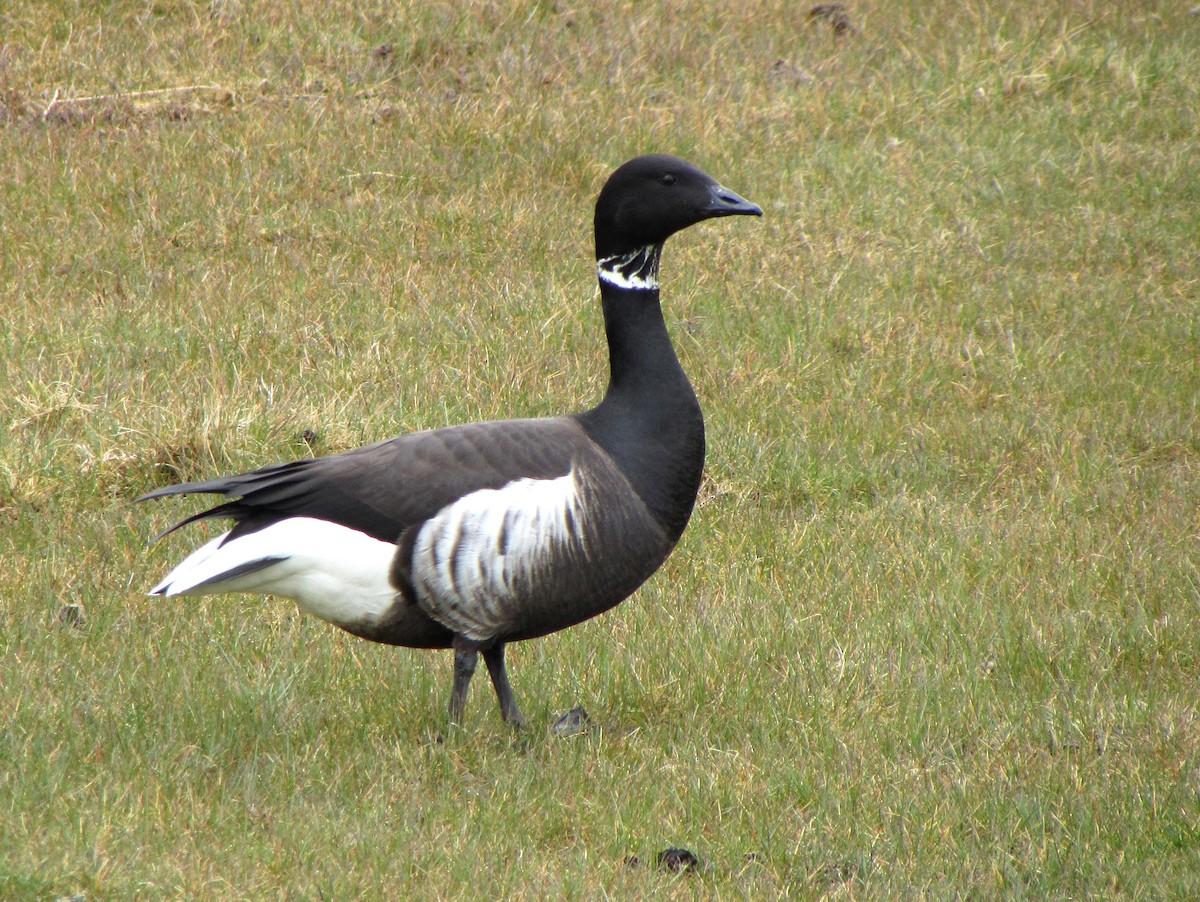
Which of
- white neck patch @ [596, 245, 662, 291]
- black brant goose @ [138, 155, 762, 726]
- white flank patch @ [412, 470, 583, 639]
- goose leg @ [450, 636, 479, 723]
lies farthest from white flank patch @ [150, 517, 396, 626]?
white neck patch @ [596, 245, 662, 291]

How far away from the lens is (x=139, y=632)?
5797 mm

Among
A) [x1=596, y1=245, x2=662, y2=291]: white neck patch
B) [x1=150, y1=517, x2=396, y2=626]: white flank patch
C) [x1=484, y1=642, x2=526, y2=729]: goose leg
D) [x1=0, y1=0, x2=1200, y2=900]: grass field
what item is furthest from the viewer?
[x1=596, y1=245, x2=662, y2=291]: white neck patch

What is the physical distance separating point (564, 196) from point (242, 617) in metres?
5.32

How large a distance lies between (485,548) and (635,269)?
134 cm

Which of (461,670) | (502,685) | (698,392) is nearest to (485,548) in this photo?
(461,670)

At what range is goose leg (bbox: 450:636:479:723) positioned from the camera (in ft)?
16.4

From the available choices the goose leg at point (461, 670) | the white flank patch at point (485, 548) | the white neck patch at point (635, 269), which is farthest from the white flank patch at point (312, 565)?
the white neck patch at point (635, 269)

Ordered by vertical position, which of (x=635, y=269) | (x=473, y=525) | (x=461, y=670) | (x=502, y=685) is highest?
(x=635, y=269)

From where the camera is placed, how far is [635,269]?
5461mm

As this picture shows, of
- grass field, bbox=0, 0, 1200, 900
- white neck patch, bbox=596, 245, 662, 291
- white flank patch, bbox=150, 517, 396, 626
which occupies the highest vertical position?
white neck patch, bbox=596, 245, 662, 291

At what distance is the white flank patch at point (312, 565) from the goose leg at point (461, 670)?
315 mm

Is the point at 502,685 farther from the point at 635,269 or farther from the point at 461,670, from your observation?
the point at 635,269

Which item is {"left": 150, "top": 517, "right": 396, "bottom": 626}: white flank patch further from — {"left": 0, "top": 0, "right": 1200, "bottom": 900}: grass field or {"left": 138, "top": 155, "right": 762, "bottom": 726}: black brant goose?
{"left": 0, "top": 0, "right": 1200, "bottom": 900}: grass field

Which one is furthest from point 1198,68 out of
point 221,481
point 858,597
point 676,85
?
point 221,481
